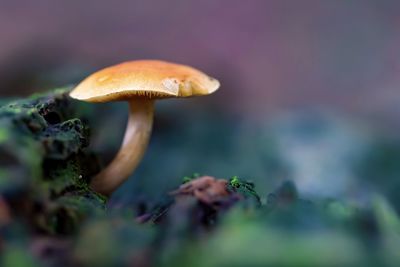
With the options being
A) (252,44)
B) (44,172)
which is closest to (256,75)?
(252,44)

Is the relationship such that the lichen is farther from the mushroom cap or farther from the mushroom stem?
the mushroom stem

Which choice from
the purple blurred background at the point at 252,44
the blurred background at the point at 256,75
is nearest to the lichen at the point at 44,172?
the blurred background at the point at 256,75

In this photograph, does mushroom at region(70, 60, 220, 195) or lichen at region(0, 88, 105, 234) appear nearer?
lichen at region(0, 88, 105, 234)

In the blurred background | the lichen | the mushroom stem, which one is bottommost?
the lichen

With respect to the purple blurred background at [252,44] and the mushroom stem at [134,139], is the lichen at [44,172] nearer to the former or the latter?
the mushroom stem at [134,139]

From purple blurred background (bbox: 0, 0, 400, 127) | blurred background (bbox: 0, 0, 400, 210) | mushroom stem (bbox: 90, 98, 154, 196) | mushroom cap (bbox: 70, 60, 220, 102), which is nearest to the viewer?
mushroom cap (bbox: 70, 60, 220, 102)

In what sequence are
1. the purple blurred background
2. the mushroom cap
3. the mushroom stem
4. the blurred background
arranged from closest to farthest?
the mushroom cap, the mushroom stem, the blurred background, the purple blurred background

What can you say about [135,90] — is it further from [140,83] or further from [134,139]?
[134,139]

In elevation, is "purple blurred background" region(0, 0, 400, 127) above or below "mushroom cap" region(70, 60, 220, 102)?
A: above

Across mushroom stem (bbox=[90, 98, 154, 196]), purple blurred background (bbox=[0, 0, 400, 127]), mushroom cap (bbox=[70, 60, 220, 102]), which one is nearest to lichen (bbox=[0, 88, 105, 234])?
mushroom cap (bbox=[70, 60, 220, 102])
